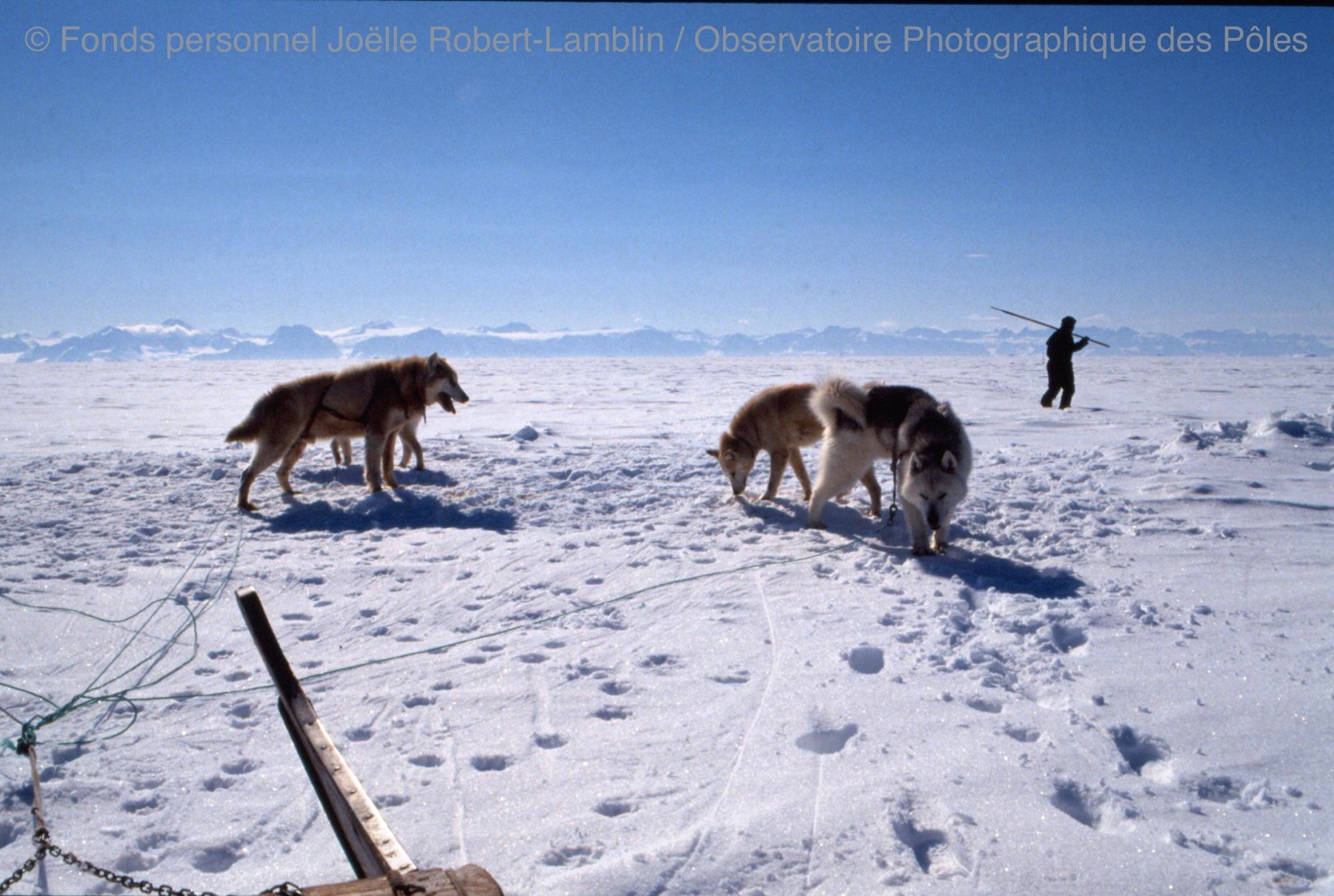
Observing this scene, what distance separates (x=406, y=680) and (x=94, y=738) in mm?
1343

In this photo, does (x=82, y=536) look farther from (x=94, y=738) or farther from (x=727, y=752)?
(x=727, y=752)

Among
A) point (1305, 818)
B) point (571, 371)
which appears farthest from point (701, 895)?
point (571, 371)

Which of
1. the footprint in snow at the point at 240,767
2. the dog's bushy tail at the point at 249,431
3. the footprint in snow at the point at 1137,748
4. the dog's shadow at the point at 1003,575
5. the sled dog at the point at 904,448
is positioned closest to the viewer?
the footprint in snow at the point at 1137,748

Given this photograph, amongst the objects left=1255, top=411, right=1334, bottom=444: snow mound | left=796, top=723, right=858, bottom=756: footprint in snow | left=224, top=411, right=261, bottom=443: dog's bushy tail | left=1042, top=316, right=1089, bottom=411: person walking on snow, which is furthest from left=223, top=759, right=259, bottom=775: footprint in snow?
left=1042, top=316, right=1089, bottom=411: person walking on snow

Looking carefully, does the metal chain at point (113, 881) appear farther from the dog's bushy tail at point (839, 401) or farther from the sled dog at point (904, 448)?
the dog's bushy tail at point (839, 401)

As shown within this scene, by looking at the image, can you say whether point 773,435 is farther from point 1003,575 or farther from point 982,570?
point 1003,575

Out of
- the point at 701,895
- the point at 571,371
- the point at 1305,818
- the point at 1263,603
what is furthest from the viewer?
the point at 571,371

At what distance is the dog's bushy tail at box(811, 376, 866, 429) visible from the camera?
644 centimetres

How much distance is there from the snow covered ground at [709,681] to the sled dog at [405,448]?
3.39 feet

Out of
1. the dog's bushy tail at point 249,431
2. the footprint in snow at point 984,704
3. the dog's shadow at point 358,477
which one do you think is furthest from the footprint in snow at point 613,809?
the dog's bushy tail at point 249,431

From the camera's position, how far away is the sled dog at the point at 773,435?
25.0ft

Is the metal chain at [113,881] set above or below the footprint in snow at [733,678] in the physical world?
above

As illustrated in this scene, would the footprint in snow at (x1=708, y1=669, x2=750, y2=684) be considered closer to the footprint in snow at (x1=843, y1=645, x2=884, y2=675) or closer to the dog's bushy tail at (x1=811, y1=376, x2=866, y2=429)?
the footprint in snow at (x1=843, y1=645, x2=884, y2=675)

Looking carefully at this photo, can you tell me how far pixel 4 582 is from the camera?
546cm
